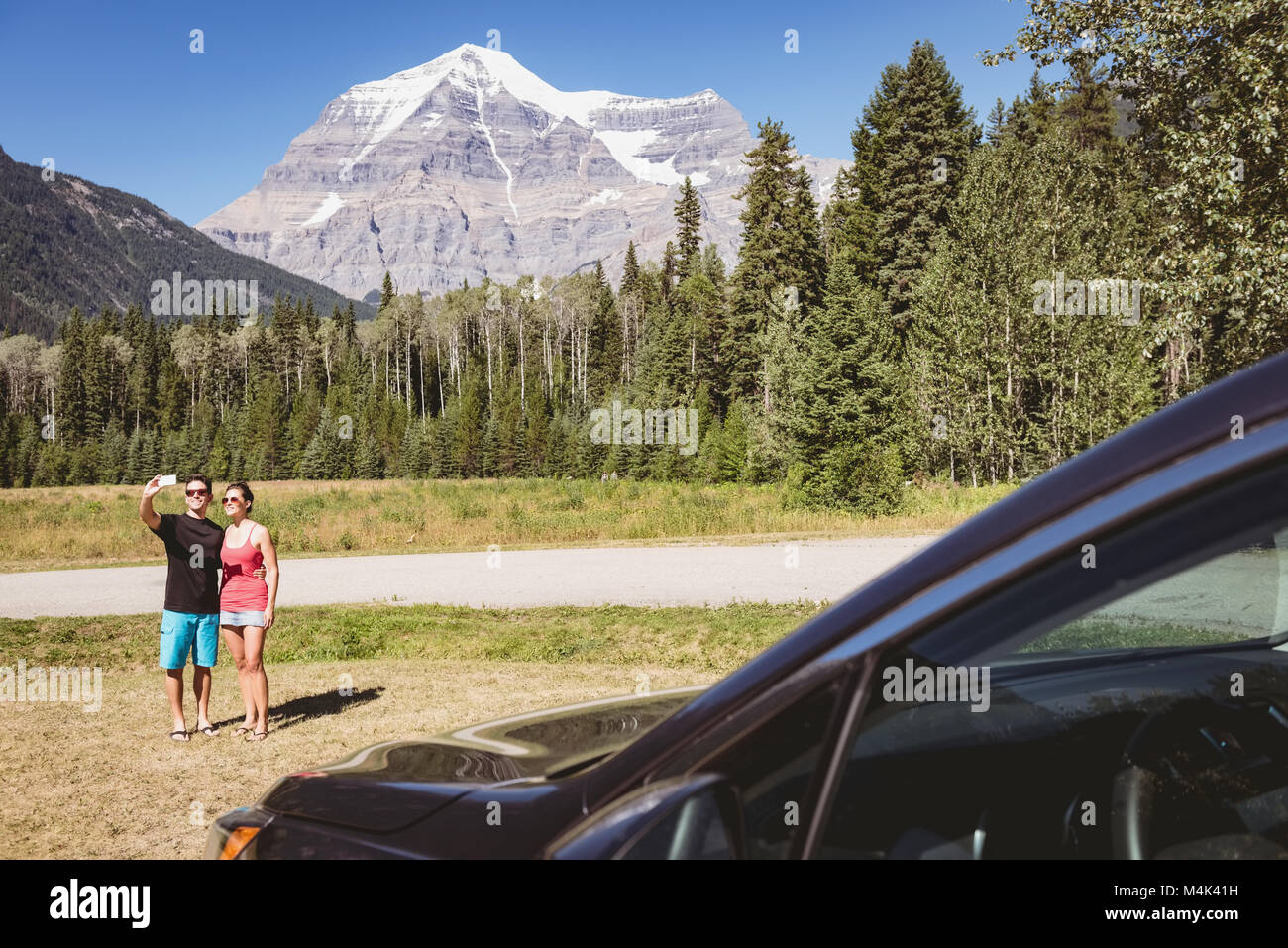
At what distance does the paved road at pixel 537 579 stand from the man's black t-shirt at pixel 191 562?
20.5 feet

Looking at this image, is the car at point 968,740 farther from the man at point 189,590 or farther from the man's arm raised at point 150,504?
the man at point 189,590

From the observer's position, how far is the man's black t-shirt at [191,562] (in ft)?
24.9

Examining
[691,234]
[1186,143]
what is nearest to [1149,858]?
[1186,143]

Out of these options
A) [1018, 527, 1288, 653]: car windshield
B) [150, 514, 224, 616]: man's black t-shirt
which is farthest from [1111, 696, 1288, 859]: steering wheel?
[150, 514, 224, 616]: man's black t-shirt

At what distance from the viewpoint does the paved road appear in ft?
46.1

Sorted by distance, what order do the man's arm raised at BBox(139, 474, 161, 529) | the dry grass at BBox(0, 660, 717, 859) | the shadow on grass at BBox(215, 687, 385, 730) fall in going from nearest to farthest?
the dry grass at BBox(0, 660, 717, 859) < the man's arm raised at BBox(139, 474, 161, 529) < the shadow on grass at BBox(215, 687, 385, 730)

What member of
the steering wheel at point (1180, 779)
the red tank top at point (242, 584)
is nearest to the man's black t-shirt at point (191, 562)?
the red tank top at point (242, 584)

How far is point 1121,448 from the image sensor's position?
103 centimetres

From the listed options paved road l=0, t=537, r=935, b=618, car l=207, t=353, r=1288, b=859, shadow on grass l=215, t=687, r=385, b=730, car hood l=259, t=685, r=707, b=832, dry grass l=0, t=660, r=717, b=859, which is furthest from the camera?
paved road l=0, t=537, r=935, b=618

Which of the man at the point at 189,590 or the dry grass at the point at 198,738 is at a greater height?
the man at the point at 189,590

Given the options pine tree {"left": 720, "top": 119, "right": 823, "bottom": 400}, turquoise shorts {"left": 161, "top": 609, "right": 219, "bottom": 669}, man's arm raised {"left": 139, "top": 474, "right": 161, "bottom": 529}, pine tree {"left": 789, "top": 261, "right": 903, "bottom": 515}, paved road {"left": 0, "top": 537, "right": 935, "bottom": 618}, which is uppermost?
pine tree {"left": 720, "top": 119, "right": 823, "bottom": 400}

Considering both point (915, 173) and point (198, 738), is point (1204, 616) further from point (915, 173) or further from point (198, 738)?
point (915, 173)

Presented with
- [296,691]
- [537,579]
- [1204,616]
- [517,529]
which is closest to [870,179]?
[517,529]

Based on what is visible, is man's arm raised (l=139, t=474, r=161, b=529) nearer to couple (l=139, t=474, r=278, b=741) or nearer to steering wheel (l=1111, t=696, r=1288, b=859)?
couple (l=139, t=474, r=278, b=741)
